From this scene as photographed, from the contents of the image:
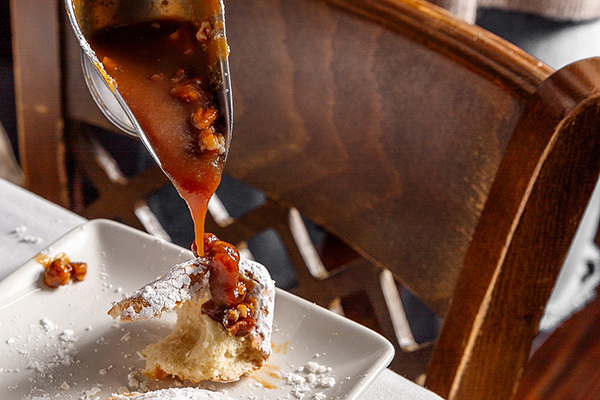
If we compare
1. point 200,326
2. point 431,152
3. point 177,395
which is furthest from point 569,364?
point 177,395

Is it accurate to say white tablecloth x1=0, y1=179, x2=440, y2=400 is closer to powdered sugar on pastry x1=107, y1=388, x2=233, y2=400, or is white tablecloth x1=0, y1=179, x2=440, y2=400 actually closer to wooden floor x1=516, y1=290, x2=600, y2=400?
powdered sugar on pastry x1=107, y1=388, x2=233, y2=400

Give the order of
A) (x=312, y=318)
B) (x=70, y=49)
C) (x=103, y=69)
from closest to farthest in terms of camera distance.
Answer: (x=103, y=69) < (x=312, y=318) < (x=70, y=49)

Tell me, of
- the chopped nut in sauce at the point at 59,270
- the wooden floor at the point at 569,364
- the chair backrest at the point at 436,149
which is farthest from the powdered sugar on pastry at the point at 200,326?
the wooden floor at the point at 569,364

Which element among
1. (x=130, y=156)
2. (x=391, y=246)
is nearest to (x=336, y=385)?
(x=391, y=246)

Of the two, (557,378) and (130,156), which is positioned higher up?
(130,156)

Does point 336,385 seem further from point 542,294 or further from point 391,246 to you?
point 391,246
